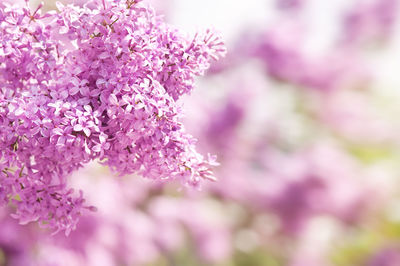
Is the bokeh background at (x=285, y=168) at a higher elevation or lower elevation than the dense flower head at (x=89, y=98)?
higher

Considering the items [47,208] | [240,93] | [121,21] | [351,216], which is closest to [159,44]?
[121,21]

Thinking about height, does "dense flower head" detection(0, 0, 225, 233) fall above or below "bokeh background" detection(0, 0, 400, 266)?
below

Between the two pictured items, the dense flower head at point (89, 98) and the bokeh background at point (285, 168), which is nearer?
the dense flower head at point (89, 98)

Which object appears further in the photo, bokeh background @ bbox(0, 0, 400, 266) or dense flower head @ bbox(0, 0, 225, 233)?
bokeh background @ bbox(0, 0, 400, 266)

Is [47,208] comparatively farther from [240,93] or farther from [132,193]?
[240,93]
